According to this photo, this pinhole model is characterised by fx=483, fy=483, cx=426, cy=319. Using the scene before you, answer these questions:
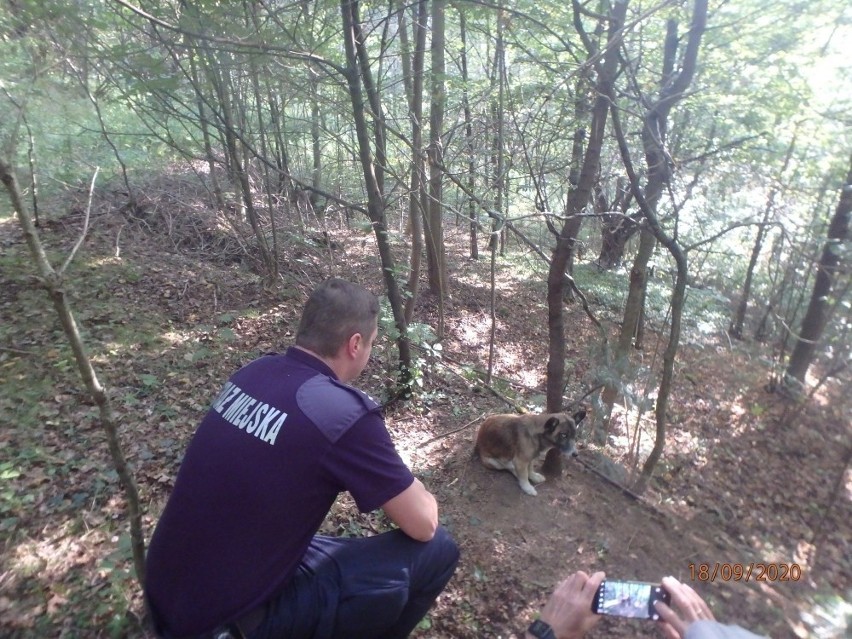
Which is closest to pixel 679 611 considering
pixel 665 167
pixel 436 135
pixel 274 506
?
pixel 274 506

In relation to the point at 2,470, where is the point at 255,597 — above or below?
above

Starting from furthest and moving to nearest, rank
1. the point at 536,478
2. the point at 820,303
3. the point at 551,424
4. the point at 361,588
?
the point at 820,303, the point at 536,478, the point at 551,424, the point at 361,588

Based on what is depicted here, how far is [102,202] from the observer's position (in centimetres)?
892

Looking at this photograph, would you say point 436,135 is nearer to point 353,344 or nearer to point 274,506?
point 353,344

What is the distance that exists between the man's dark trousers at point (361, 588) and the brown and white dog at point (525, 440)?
2013 mm

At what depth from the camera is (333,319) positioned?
8.07 feet

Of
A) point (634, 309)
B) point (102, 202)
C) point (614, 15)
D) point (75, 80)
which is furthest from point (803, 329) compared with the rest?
point (102, 202)

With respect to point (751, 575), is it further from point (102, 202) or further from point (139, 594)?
point (102, 202)

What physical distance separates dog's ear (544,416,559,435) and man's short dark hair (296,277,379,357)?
99.6 inches

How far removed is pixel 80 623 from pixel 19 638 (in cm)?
28

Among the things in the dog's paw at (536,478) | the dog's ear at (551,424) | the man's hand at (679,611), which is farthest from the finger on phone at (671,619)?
the dog's paw at (536,478)

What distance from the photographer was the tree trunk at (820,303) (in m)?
7.72

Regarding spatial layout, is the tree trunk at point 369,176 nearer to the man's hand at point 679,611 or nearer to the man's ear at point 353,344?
the man's ear at point 353,344
